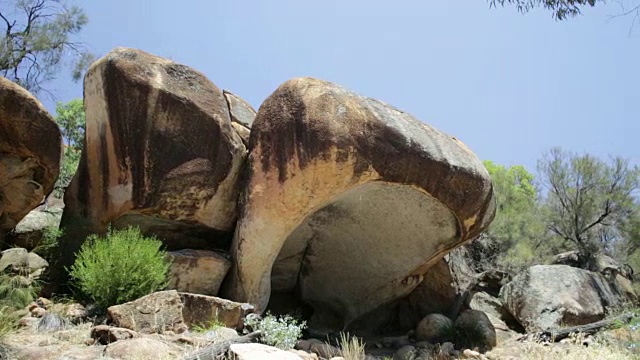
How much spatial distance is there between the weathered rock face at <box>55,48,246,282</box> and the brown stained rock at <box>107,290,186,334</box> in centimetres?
207

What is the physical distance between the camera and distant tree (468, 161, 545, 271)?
1563 centimetres

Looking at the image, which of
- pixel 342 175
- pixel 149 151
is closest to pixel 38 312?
pixel 149 151

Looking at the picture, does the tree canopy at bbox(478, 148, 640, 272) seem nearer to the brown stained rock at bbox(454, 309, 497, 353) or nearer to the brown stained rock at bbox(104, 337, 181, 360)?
the brown stained rock at bbox(454, 309, 497, 353)

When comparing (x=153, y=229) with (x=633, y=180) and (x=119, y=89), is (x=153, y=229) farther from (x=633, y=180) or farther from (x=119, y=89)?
(x=633, y=180)

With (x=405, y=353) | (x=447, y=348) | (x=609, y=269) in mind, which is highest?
(x=609, y=269)

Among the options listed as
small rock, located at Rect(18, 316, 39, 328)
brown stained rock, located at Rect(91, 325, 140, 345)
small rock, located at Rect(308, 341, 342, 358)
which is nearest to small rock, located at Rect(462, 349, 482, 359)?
small rock, located at Rect(308, 341, 342, 358)

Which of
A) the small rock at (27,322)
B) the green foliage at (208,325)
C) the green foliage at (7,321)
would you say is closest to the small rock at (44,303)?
the small rock at (27,322)

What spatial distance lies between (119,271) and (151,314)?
2.76ft

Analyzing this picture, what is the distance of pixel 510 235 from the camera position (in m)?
17.6

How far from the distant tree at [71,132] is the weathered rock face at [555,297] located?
968 centimetres

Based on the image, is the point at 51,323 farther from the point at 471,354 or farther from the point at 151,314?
the point at 471,354

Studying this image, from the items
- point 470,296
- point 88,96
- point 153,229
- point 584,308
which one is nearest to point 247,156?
point 153,229

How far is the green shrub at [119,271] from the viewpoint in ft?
24.9

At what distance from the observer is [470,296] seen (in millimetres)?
12539
